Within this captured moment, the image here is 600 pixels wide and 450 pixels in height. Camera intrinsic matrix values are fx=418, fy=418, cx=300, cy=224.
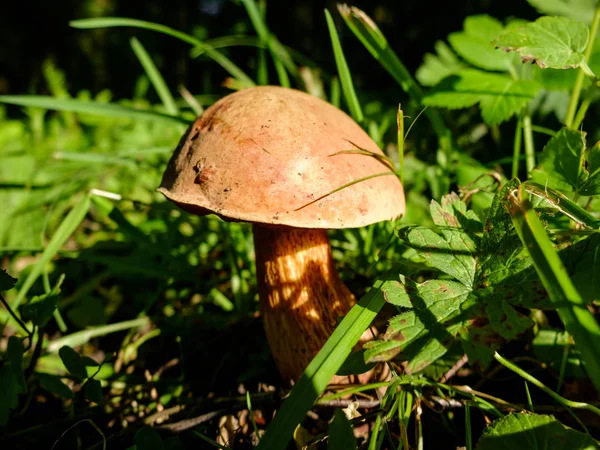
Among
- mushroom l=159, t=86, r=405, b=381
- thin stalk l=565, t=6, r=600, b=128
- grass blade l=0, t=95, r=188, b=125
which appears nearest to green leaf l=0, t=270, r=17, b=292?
mushroom l=159, t=86, r=405, b=381

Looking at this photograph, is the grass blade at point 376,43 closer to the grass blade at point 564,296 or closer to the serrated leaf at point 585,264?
the serrated leaf at point 585,264

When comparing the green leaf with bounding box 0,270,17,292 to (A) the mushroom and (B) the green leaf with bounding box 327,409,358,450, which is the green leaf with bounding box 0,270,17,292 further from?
(B) the green leaf with bounding box 327,409,358,450

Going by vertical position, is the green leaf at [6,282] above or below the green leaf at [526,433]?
above

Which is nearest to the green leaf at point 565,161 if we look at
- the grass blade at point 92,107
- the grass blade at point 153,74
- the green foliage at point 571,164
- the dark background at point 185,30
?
the green foliage at point 571,164

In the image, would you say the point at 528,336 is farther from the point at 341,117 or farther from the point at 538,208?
the point at 341,117

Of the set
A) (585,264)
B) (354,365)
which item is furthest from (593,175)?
(354,365)

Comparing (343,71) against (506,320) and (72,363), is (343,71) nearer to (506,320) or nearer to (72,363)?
(506,320)

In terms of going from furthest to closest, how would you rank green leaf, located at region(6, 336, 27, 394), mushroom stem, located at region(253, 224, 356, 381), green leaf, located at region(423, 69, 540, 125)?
green leaf, located at region(423, 69, 540, 125) < mushroom stem, located at region(253, 224, 356, 381) < green leaf, located at region(6, 336, 27, 394)

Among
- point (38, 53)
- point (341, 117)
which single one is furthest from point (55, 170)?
point (38, 53)
